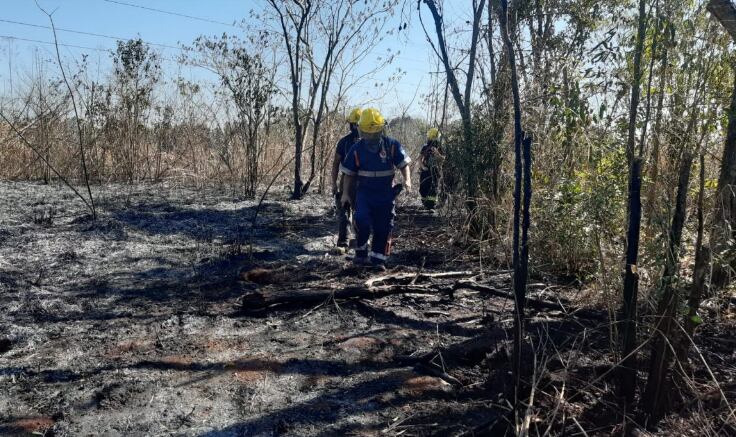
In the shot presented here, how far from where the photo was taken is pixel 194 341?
390 cm

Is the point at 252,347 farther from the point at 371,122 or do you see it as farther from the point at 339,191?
the point at 339,191

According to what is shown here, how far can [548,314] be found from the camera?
14.1ft

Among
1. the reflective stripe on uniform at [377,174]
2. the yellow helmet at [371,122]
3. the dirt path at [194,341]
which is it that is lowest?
the dirt path at [194,341]

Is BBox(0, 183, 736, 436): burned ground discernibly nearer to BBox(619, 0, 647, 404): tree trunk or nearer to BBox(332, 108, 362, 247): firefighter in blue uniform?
BBox(619, 0, 647, 404): tree trunk

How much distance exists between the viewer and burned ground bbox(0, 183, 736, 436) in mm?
2961

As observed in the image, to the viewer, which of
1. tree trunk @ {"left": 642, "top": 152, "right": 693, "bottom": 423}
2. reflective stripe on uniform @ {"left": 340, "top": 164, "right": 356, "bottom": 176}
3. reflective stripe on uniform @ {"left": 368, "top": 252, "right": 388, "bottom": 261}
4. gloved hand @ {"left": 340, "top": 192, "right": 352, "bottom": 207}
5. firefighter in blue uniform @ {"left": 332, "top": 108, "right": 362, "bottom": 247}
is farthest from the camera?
firefighter in blue uniform @ {"left": 332, "top": 108, "right": 362, "bottom": 247}

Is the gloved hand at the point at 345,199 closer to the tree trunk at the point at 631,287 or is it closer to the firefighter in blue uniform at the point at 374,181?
the firefighter in blue uniform at the point at 374,181

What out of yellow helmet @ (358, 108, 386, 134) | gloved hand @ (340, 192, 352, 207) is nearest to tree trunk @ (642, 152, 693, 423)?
yellow helmet @ (358, 108, 386, 134)

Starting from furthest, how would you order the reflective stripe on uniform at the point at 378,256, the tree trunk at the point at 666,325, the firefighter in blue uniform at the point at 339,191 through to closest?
the firefighter in blue uniform at the point at 339,191
the reflective stripe on uniform at the point at 378,256
the tree trunk at the point at 666,325

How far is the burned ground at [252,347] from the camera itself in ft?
9.71

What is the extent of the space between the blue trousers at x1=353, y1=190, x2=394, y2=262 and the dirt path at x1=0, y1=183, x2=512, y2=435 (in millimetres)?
349

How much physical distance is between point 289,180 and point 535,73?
6678 millimetres

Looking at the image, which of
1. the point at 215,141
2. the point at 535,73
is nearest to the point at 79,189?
the point at 215,141

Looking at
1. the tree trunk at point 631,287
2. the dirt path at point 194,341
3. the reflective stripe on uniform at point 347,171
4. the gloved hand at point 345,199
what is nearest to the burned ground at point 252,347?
the dirt path at point 194,341
